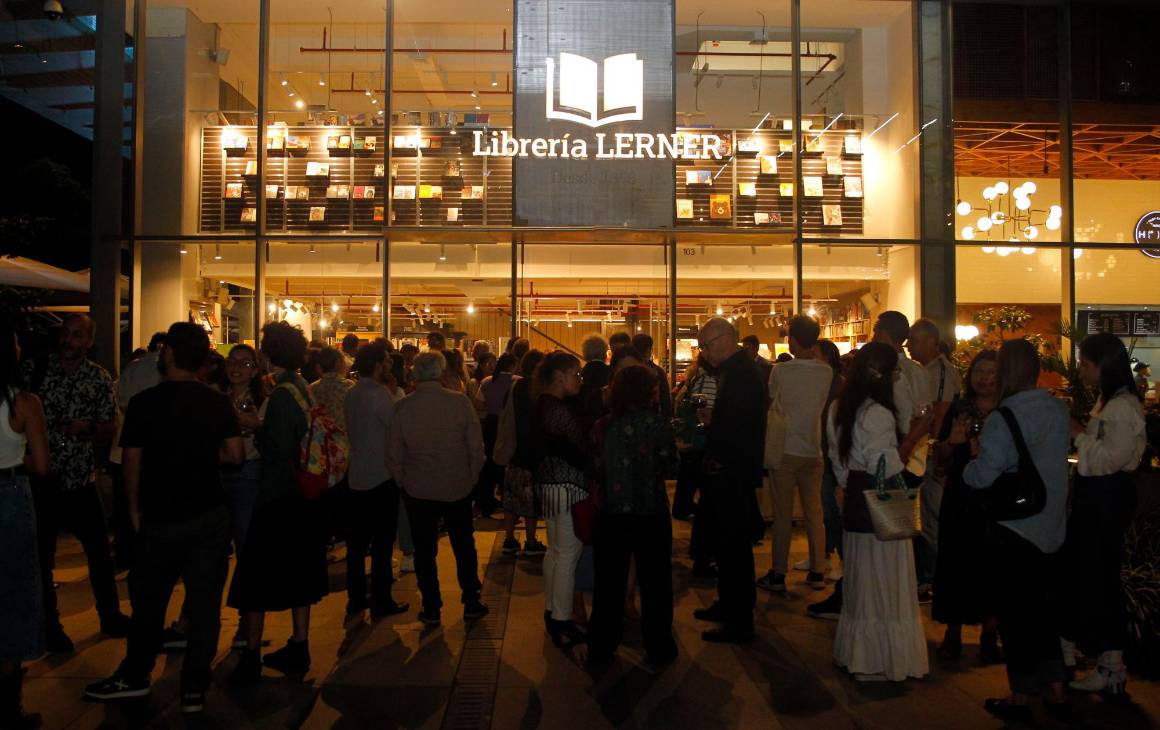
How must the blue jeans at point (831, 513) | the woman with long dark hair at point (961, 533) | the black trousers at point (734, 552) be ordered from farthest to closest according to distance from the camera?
the blue jeans at point (831, 513) < the black trousers at point (734, 552) < the woman with long dark hair at point (961, 533)

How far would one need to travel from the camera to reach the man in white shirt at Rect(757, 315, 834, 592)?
22.7 ft

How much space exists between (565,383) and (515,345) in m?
3.66

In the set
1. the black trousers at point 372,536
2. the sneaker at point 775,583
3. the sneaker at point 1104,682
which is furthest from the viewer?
the sneaker at point 775,583

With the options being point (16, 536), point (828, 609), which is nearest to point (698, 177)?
point (828, 609)

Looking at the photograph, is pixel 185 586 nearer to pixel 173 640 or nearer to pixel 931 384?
pixel 173 640

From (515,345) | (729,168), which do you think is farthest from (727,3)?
(515,345)

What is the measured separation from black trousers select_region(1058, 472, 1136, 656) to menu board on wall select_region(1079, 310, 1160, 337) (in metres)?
8.56

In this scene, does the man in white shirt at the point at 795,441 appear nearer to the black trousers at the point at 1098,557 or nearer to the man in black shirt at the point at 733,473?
the man in black shirt at the point at 733,473

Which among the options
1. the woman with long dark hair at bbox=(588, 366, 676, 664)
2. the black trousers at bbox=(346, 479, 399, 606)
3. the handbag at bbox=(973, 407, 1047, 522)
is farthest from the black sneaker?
the handbag at bbox=(973, 407, 1047, 522)

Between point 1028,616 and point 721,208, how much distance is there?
8649 millimetres

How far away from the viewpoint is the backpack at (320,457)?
5.00 m

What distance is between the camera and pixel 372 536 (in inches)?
251

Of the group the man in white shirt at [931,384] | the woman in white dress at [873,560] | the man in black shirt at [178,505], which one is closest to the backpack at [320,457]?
the man in black shirt at [178,505]

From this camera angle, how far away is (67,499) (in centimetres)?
550
